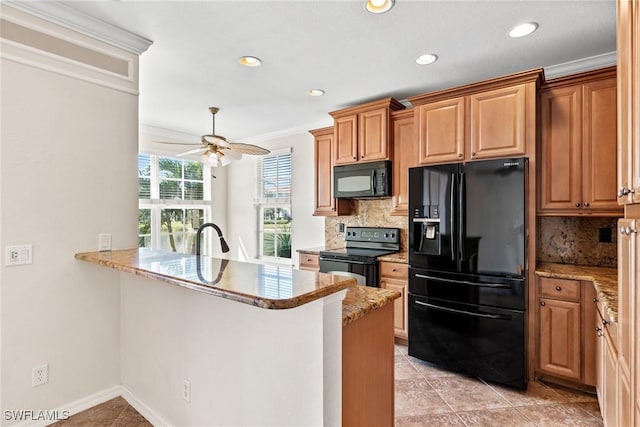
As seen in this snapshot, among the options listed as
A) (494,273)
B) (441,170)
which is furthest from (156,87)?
(494,273)

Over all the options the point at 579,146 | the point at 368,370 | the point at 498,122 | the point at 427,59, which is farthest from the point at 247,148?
the point at 579,146

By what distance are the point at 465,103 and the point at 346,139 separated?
4.49 feet

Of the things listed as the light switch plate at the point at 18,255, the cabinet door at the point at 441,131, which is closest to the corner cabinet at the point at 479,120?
the cabinet door at the point at 441,131

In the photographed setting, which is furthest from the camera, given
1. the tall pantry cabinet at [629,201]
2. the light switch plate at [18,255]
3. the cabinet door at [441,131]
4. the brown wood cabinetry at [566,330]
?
the cabinet door at [441,131]

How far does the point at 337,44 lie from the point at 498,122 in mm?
1403

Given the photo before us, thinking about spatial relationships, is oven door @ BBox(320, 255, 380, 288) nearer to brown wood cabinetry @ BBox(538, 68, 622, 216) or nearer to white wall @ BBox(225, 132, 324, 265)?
white wall @ BBox(225, 132, 324, 265)

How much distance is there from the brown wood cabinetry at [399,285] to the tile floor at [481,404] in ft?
1.72

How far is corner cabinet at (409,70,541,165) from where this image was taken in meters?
2.49

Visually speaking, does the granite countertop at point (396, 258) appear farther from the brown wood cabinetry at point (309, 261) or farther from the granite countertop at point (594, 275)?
the granite countertop at point (594, 275)

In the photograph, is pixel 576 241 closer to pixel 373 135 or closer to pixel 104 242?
pixel 373 135

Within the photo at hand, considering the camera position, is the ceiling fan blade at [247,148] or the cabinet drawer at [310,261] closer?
the ceiling fan blade at [247,148]

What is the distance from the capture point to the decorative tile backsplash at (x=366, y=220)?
3.83 meters

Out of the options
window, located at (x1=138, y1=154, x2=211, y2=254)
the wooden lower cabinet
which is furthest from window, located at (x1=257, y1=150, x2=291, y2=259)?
the wooden lower cabinet

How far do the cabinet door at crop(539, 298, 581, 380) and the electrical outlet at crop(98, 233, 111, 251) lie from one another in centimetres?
317
